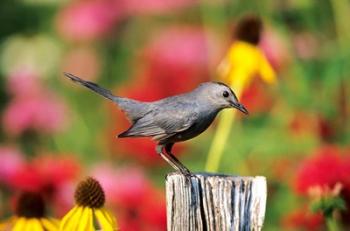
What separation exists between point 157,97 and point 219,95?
6.44 feet

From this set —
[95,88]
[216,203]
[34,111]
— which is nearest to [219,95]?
[95,88]

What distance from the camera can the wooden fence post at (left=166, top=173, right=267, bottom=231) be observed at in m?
2.94

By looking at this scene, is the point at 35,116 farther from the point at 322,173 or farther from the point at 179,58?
the point at 322,173

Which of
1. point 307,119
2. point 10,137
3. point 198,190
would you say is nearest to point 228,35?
point 307,119

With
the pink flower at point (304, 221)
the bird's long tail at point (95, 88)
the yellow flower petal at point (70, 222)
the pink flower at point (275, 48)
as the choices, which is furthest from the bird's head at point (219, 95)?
the pink flower at point (275, 48)

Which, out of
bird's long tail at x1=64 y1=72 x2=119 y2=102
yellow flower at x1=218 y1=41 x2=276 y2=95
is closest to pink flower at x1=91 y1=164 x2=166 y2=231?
yellow flower at x1=218 y1=41 x2=276 y2=95

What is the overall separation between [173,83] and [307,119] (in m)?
0.89

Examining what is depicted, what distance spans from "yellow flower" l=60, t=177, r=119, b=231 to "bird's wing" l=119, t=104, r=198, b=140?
7.0 inches

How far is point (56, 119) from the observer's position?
239 inches

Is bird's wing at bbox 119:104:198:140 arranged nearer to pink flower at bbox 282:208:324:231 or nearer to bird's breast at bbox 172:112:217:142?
bird's breast at bbox 172:112:217:142

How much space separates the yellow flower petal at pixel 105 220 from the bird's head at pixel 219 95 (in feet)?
1.40

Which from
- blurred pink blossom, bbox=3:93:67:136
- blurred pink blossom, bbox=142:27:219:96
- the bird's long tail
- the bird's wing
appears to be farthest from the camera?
blurred pink blossom, bbox=3:93:67:136

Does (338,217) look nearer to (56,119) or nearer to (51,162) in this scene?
(51,162)

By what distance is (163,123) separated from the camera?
339cm
